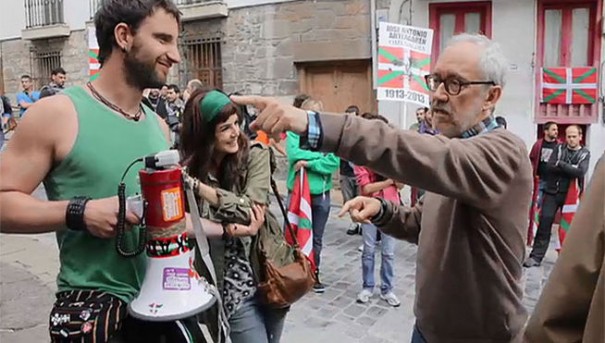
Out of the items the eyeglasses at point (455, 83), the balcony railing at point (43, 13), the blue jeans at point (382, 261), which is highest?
the balcony railing at point (43, 13)

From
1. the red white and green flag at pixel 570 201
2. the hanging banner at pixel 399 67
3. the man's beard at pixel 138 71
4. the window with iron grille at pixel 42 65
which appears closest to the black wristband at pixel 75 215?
the man's beard at pixel 138 71

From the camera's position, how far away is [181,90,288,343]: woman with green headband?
246 centimetres

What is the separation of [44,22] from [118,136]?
1556 cm

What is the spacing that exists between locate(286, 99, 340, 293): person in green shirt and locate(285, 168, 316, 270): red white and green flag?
70 mm

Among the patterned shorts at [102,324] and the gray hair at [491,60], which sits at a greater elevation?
the gray hair at [491,60]

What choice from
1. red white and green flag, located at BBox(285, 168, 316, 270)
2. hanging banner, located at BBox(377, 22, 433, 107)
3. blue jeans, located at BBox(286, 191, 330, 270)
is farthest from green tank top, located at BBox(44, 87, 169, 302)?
hanging banner, located at BBox(377, 22, 433, 107)

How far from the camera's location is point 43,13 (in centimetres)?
1547

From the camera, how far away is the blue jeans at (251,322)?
2.51 metres

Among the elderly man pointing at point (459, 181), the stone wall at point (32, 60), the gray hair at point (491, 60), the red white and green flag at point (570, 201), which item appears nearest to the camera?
the elderly man pointing at point (459, 181)

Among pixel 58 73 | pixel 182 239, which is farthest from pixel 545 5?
pixel 182 239

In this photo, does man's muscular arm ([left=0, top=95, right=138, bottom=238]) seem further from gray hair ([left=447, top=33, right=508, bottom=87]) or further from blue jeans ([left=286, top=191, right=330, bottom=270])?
blue jeans ([left=286, top=191, right=330, bottom=270])

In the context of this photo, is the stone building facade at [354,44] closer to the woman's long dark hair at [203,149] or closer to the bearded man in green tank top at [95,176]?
the woman's long dark hair at [203,149]

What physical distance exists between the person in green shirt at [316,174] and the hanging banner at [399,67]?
1.22 meters

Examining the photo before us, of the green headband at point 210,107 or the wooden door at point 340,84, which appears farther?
the wooden door at point 340,84
